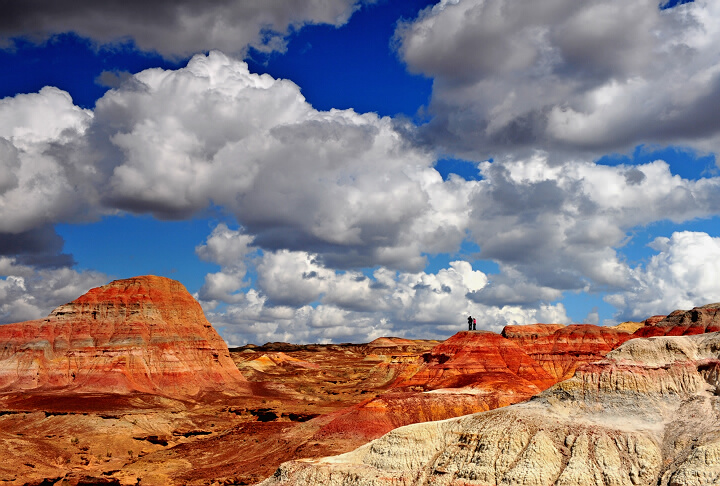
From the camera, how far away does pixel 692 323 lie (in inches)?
3927

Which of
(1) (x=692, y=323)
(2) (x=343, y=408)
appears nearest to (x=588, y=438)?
(2) (x=343, y=408)

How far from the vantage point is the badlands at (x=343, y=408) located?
122 ft

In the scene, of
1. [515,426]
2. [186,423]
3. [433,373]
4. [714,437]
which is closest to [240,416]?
[186,423]

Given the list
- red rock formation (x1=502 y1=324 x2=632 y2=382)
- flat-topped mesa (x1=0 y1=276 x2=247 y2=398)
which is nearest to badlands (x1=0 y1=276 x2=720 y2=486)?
flat-topped mesa (x1=0 y1=276 x2=247 y2=398)

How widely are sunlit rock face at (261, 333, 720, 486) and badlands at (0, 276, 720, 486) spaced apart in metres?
0.09

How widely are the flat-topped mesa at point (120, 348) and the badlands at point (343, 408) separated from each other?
0.99 feet

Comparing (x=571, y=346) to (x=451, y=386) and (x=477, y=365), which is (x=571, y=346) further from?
(x=451, y=386)

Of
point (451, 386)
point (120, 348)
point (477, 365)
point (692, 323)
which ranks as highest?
point (120, 348)

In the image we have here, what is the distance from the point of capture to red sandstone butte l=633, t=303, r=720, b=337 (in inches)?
3768

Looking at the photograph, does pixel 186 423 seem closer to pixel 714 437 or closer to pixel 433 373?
pixel 433 373

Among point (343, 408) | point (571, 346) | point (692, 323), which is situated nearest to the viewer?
point (692, 323)

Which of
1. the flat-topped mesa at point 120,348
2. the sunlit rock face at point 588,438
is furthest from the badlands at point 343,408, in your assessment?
the flat-topped mesa at point 120,348

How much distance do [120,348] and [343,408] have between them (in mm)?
45769

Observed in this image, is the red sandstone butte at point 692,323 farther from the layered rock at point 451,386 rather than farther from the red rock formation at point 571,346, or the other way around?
the red rock formation at point 571,346
